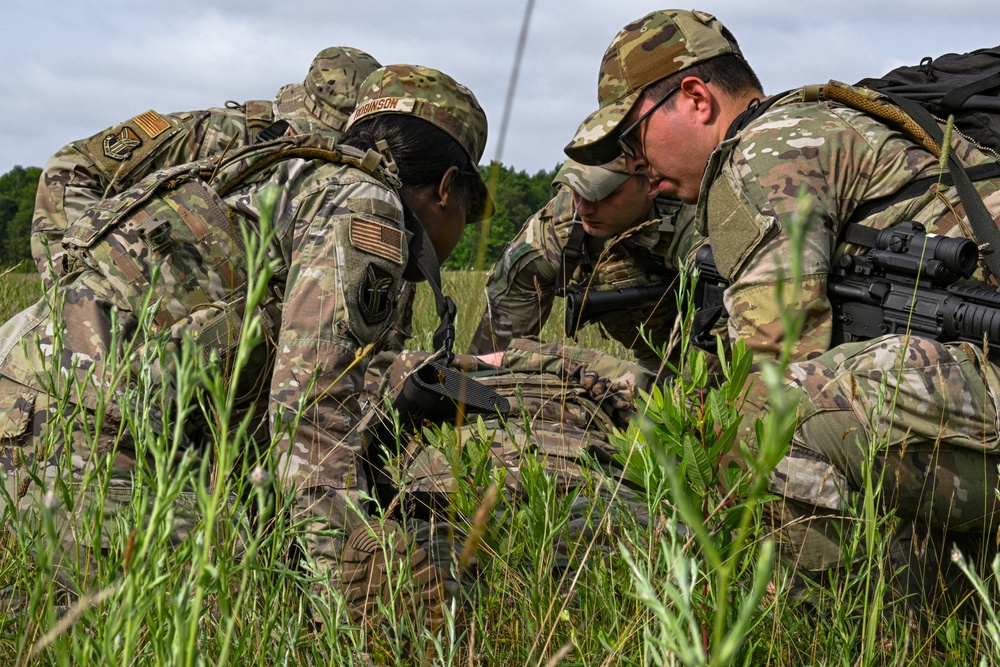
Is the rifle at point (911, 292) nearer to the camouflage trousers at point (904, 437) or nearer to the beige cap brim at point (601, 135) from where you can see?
the camouflage trousers at point (904, 437)

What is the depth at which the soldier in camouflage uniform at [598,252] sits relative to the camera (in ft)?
16.2

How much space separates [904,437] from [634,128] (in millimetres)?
1661

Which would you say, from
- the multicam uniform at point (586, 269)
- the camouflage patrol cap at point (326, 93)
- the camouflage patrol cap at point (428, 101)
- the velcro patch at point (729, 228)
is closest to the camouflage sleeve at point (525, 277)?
the multicam uniform at point (586, 269)

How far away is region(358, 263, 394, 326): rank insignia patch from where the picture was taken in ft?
8.93

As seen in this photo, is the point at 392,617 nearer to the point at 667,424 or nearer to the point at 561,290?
the point at 667,424

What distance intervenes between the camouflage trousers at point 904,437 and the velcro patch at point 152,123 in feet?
12.0

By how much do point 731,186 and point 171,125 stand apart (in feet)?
10.9

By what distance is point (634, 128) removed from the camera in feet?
11.8

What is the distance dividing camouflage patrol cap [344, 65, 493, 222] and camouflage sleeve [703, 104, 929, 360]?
3.59ft

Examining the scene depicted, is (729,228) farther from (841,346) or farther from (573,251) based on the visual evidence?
(573,251)

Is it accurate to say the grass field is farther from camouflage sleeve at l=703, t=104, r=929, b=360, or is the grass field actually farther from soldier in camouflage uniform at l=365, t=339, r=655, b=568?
camouflage sleeve at l=703, t=104, r=929, b=360

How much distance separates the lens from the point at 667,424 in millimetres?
1385

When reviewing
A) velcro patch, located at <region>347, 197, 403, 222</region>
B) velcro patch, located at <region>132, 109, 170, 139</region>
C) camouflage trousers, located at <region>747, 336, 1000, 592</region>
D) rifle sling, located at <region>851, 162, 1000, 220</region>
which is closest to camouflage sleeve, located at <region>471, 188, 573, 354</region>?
velcro patch, located at <region>132, 109, 170, 139</region>

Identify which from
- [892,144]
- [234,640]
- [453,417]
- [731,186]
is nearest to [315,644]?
[234,640]
